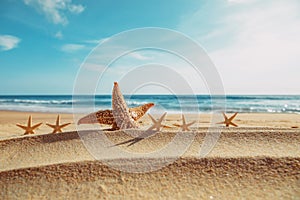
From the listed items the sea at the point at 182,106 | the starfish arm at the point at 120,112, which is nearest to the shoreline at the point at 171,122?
the starfish arm at the point at 120,112

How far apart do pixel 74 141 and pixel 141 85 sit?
1531 mm

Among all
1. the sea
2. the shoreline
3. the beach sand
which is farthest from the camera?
the sea

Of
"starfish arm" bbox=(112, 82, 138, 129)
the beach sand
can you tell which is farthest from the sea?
the beach sand

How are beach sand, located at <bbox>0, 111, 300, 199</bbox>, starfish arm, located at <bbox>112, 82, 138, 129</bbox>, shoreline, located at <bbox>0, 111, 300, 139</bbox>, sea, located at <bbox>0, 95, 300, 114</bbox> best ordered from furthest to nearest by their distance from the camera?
sea, located at <bbox>0, 95, 300, 114</bbox> → shoreline, located at <bbox>0, 111, 300, 139</bbox> → starfish arm, located at <bbox>112, 82, 138, 129</bbox> → beach sand, located at <bbox>0, 111, 300, 199</bbox>

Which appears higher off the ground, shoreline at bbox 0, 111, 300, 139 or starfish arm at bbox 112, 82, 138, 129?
starfish arm at bbox 112, 82, 138, 129

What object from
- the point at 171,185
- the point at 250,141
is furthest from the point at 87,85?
the point at 250,141

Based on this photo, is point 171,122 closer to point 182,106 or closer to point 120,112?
point 120,112

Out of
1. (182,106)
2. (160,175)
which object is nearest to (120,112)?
(160,175)

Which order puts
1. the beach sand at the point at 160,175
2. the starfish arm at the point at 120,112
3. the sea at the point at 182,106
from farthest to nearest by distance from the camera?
the sea at the point at 182,106 < the starfish arm at the point at 120,112 < the beach sand at the point at 160,175

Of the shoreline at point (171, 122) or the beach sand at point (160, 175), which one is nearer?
the beach sand at point (160, 175)

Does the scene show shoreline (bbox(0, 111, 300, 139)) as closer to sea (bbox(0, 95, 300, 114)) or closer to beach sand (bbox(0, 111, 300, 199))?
sea (bbox(0, 95, 300, 114))

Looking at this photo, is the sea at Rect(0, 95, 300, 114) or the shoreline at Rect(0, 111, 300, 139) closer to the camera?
the shoreline at Rect(0, 111, 300, 139)

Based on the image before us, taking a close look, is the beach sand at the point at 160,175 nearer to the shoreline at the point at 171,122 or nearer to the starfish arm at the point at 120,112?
the starfish arm at the point at 120,112

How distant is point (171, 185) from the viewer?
2.14 metres
